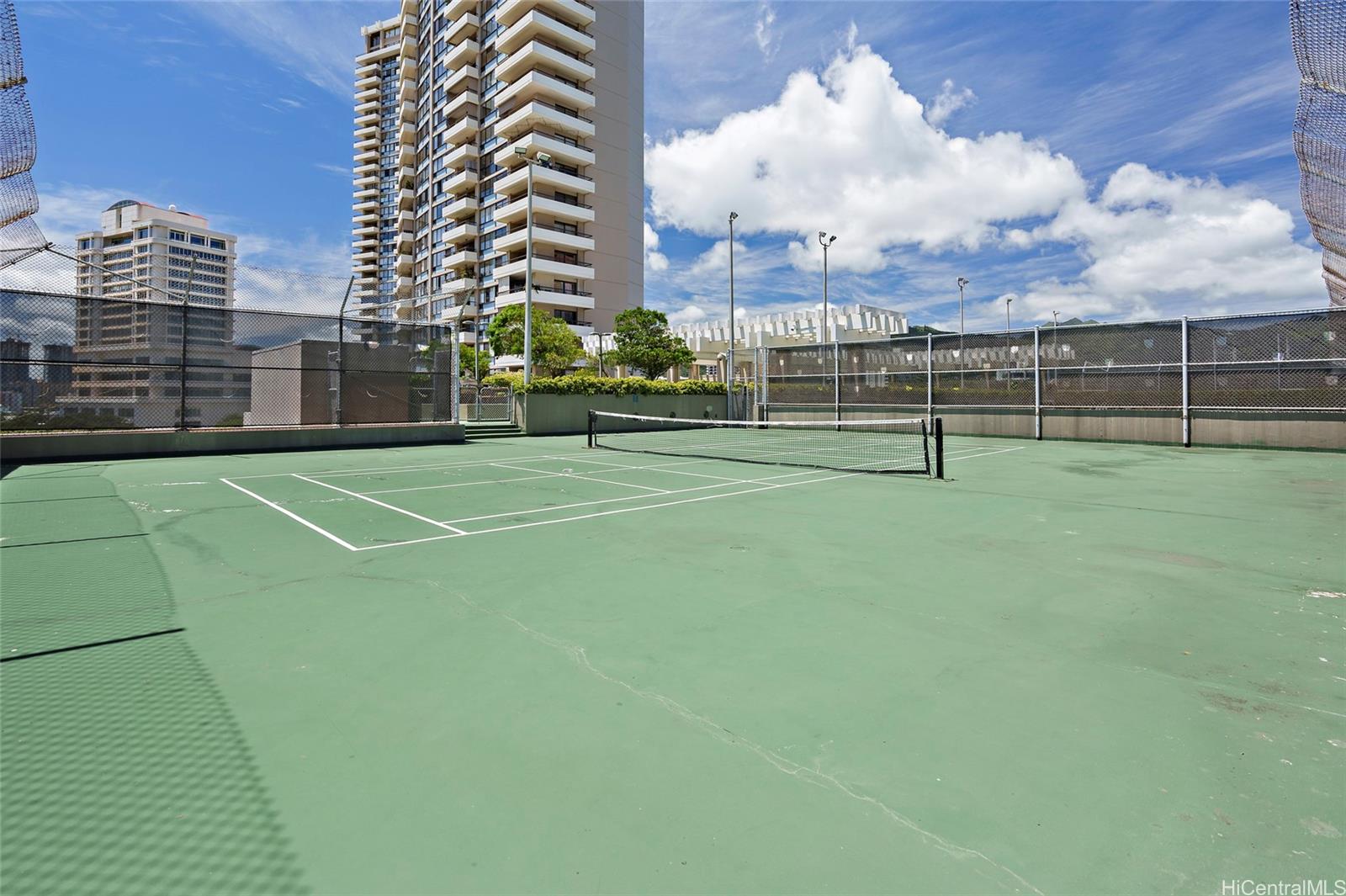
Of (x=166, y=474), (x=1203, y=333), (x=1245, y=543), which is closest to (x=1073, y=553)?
(x=1245, y=543)

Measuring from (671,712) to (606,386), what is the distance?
26231mm

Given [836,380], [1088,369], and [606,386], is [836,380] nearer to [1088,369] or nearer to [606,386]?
[1088,369]

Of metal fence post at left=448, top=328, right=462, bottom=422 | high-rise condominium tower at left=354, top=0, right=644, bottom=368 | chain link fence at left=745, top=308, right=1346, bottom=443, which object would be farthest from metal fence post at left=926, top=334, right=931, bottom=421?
high-rise condominium tower at left=354, top=0, right=644, bottom=368

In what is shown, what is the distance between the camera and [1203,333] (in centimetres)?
1975

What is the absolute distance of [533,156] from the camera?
59312 mm

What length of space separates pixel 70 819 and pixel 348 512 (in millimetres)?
6655

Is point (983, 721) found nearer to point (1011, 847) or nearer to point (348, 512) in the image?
point (1011, 847)

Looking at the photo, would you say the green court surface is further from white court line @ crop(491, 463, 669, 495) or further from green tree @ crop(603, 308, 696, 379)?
green tree @ crop(603, 308, 696, 379)

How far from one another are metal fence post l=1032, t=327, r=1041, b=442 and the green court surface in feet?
57.6

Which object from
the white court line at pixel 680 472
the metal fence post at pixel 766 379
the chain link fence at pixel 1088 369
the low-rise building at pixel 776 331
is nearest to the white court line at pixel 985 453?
the chain link fence at pixel 1088 369

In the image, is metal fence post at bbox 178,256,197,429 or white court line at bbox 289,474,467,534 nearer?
white court line at bbox 289,474,467,534

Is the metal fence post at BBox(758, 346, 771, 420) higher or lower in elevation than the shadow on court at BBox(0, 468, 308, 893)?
higher

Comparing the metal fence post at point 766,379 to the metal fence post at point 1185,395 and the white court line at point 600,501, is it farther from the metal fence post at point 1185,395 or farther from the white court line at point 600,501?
the white court line at point 600,501

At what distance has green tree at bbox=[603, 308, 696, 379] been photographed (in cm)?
4362
